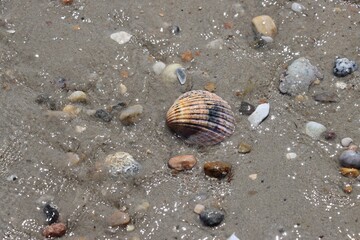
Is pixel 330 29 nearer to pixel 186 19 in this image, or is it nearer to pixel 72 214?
pixel 186 19

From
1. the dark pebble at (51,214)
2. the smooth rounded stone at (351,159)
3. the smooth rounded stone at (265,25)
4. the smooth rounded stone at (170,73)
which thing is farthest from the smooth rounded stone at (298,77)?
the dark pebble at (51,214)

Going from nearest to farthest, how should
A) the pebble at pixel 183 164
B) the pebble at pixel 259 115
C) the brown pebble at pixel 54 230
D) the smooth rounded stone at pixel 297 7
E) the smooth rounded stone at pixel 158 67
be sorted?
the brown pebble at pixel 54 230 → the pebble at pixel 183 164 → the pebble at pixel 259 115 → the smooth rounded stone at pixel 158 67 → the smooth rounded stone at pixel 297 7

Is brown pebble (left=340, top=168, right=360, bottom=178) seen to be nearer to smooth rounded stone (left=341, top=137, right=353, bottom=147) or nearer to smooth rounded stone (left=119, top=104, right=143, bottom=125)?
smooth rounded stone (left=341, top=137, right=353, bottom=147)

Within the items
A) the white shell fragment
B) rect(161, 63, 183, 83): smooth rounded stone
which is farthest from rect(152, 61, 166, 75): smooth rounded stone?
the white shell fragment

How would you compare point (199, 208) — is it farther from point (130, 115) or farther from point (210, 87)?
point (210, 87)

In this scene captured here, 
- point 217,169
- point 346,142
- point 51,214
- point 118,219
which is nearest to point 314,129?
point 346,142

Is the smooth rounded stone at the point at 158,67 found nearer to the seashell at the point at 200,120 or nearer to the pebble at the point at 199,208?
the seashell at the point at 200,120
